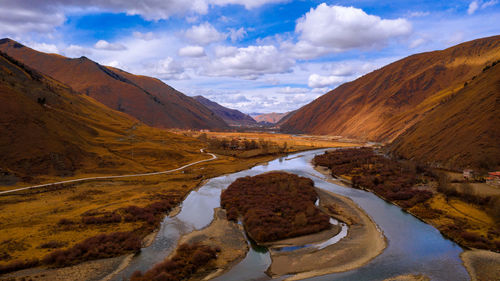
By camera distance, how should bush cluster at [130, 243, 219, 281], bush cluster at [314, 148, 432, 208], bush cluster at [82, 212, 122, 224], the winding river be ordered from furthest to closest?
bush cluster at [314, 148, 432, 208]
bush cluster at [82, 212, 122, 224]
the winding river
bush cluster at [130, 243, 219, 281]

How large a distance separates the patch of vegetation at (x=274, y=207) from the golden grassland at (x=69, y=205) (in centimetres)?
1238

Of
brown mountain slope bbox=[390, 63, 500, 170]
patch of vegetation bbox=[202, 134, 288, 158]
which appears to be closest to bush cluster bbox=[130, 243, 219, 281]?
brown mountain slope bbox=[390, 63, 500, 170]

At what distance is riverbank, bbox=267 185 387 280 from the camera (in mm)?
30594

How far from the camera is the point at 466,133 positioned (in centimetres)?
6606

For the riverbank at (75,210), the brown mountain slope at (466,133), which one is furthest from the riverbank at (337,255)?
the brown mountain slope at (466,133)

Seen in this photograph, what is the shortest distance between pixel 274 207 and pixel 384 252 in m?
17.9

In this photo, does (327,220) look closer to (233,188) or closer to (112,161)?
(233,188)

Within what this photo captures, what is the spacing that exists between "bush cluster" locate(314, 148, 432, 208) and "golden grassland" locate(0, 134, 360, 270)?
36.8 metres

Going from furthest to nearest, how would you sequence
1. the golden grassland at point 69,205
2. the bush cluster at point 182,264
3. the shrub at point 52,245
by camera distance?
1. the golden grassland at point 69,205
2. the shrub at point 52,245
3. the bush cluster at point 182,264

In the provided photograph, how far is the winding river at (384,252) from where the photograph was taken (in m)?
29.8

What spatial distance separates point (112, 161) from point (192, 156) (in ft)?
106

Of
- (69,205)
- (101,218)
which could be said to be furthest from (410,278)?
(69,205)

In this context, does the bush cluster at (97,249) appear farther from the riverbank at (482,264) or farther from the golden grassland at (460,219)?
the golden grassland at (460,219)

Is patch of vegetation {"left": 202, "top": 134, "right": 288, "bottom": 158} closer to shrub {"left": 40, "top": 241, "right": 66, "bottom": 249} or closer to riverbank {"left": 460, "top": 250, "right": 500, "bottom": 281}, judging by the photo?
shrub {"left": 40, "top": 241, "right": 66, "bottom": 249}
